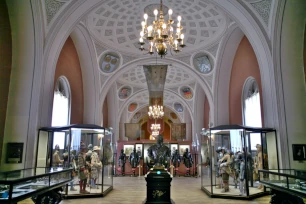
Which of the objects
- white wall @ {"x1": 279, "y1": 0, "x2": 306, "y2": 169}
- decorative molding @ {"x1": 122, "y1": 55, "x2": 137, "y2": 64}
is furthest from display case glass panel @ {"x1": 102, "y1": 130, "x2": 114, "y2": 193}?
decorative molding @ {"x1": 122, "y1": 55, "x2": 137, "y2": 64}

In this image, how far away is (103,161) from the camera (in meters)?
9.03

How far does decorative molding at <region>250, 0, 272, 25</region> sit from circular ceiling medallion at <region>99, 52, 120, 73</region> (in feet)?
27.4

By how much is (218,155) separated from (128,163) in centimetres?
1171

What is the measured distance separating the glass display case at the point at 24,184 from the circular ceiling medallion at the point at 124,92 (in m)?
15.7

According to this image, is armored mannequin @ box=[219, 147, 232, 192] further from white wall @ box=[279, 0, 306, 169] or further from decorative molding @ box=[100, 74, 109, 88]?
decorative molding @ box=[100, 74, 109, 88]

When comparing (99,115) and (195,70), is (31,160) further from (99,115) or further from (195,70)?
(195,70)

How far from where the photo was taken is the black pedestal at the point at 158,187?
590 cm

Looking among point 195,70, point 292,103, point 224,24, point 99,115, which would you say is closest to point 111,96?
point 99,115

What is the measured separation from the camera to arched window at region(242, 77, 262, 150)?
36.2ft

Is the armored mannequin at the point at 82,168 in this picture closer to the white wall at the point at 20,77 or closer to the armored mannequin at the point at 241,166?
the white wall at the point at 20,77

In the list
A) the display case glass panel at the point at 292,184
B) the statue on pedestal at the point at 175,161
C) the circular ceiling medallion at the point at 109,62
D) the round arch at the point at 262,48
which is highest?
the circular ceiling medallion at the point at 109,62

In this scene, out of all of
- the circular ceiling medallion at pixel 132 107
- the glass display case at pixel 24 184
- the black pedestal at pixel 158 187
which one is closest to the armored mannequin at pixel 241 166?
the black pedestal at pixel 158 187

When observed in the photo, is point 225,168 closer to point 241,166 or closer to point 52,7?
point 241,166

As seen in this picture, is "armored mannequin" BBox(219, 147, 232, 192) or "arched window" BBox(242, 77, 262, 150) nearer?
"armored mannequin" BBox(219, 147, 232, 192)
